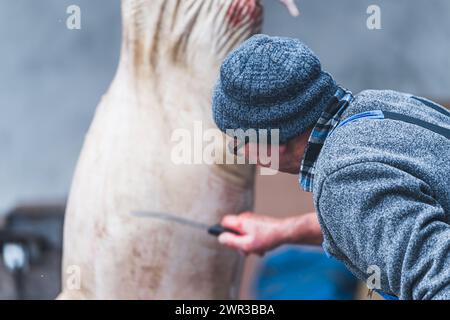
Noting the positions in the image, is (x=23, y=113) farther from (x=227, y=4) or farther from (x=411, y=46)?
(x=411, y=46)

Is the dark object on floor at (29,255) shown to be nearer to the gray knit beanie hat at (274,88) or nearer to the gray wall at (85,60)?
the gray wall at (85,60)

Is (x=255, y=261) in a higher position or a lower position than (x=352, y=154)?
lower

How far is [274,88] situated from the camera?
3.16ft

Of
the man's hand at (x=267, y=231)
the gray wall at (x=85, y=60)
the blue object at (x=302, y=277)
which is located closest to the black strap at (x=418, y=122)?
the man's hand at (x=267, y=231)

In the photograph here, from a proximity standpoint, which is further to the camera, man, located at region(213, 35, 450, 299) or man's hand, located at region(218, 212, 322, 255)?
man's hand, located at region(218, 212, 322, 255)

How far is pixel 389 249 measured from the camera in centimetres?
86

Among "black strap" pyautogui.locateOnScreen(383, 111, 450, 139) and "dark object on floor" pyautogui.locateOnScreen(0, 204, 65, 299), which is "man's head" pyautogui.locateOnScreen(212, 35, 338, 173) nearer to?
"black strap" pyautogui.locateOnScreen(383, 111, 450, 139)

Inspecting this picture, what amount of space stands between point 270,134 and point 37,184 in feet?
4.30

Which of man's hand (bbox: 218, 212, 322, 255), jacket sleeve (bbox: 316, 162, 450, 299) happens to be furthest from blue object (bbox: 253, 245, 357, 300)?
jacket sleeve (bbox: 316, 162, 450, 299)

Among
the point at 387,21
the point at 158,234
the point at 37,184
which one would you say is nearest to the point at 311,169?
the point at 158,234

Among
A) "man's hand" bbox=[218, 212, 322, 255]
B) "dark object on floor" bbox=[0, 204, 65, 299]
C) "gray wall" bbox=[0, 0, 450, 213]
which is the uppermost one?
"gray wall" bbox=[0, 0, 450, 213]

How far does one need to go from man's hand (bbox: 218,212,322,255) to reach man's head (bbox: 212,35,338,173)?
59 centimetres

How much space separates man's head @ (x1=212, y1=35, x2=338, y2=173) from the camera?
0.97 m

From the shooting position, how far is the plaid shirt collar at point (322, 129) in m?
0.99
